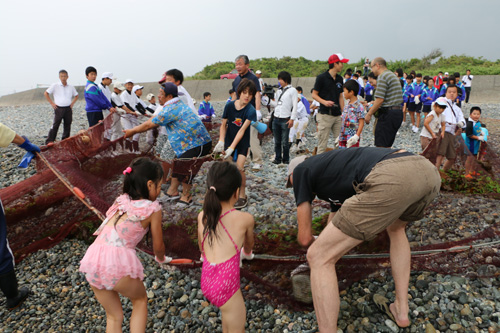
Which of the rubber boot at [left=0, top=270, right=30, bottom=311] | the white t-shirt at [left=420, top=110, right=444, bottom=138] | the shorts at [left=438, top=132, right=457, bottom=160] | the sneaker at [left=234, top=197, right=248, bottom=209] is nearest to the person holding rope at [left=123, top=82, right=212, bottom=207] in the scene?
the sneaker at [left=234, top=197, right=248, bottom=209]

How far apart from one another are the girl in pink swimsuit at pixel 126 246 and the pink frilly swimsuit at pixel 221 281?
0.52 metres

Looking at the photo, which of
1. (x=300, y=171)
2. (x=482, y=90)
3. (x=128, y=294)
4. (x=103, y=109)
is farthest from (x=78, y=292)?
(x=482, y=90)

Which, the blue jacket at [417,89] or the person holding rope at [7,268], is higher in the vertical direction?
the blue jacket at [417,89]

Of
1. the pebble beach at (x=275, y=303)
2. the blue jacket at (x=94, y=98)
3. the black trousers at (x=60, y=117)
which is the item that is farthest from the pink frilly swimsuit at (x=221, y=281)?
the black trousers at (x=60, y=117)

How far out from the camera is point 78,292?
130 inches

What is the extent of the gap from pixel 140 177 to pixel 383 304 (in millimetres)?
2082

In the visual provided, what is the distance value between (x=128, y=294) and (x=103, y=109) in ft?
19.9

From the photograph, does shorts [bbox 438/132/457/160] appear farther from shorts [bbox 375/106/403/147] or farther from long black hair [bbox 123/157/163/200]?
long black hair [bbox 123/157/163/200]

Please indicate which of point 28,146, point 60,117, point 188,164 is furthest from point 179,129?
point 60,117

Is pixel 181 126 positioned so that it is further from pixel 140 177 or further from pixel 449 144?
pixel 449 144

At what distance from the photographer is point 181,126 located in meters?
4.48

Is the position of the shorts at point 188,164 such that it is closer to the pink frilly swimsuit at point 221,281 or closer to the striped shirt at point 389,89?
the pink frilly swimsuit at point 221,281

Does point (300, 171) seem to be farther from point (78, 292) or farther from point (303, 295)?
point (78, 292)

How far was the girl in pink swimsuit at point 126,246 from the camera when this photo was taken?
221 cm
